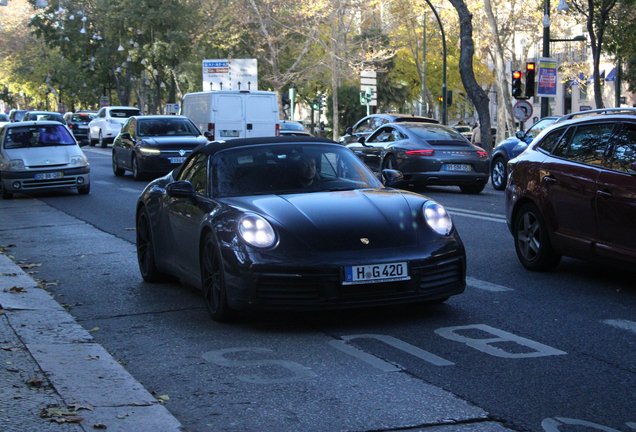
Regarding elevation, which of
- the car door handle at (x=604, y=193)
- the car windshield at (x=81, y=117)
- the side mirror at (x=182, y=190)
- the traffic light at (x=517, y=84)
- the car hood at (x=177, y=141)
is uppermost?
the traffic light at (x=517, y=84)

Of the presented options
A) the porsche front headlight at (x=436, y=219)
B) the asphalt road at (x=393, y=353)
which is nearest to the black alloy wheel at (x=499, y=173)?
the asphalt road at (x=393, y=353)

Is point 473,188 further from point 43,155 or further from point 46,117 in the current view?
point 46,117

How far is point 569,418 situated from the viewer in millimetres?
4133

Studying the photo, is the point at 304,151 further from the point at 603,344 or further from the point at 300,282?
the point at 603,344

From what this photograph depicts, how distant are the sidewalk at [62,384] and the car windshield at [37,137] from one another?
1308cm

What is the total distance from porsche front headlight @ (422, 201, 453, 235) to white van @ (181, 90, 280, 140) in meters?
19.2

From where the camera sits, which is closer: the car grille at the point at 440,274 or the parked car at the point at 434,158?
the car grille at the point at 440,274

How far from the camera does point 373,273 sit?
5.86 m

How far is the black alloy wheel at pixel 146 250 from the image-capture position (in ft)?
26.2

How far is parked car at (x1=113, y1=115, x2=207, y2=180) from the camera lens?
21.8 metres

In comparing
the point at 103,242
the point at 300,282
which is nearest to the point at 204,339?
the point at 300,282

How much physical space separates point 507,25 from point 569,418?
4803 cm

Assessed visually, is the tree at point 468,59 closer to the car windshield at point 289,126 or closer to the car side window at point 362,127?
the car side window at point 362,127

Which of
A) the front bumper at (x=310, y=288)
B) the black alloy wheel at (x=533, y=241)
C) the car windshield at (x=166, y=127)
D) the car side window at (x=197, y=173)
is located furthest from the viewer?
the car windshield at (x=166, y=127)
